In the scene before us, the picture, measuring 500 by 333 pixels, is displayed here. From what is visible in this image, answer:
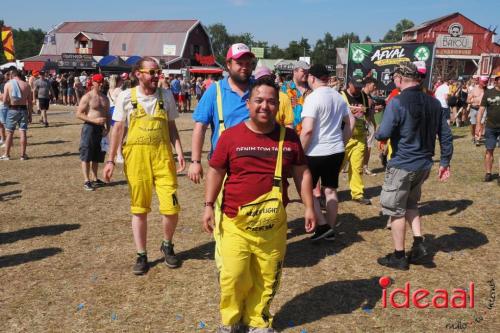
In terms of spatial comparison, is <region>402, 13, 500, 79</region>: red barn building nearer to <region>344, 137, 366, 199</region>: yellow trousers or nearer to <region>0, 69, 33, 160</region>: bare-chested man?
<region>344, 137, 366, 199</region>: yellow trousers

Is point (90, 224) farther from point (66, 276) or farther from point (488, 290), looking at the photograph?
point (488, 290)

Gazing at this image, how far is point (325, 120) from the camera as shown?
501 cm

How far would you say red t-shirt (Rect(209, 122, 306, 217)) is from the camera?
308cm

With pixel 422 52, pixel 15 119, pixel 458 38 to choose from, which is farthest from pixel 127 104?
pixel 458 38

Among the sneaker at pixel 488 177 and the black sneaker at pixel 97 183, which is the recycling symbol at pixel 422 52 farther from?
the black sneaker at pixel 97 183

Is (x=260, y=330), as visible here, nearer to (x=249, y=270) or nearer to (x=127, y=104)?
(x=249, y=270)

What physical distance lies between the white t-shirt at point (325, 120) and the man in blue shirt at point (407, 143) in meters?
0.69

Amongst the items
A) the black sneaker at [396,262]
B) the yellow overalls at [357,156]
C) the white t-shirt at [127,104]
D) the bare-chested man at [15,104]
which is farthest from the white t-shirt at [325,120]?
the bare-chested man at [15,104]

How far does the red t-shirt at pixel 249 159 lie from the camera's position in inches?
121

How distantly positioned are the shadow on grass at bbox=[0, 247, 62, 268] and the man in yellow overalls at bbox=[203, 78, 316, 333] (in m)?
2.74

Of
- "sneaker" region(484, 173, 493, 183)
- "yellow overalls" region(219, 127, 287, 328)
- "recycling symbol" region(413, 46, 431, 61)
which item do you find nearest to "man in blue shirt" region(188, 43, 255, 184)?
"yellow overalls" region(219, 127, 287, 328)

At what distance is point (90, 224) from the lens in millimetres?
6129

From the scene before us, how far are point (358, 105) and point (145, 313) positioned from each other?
5.03 m

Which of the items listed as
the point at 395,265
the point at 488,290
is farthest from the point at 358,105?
the point at 488,290
